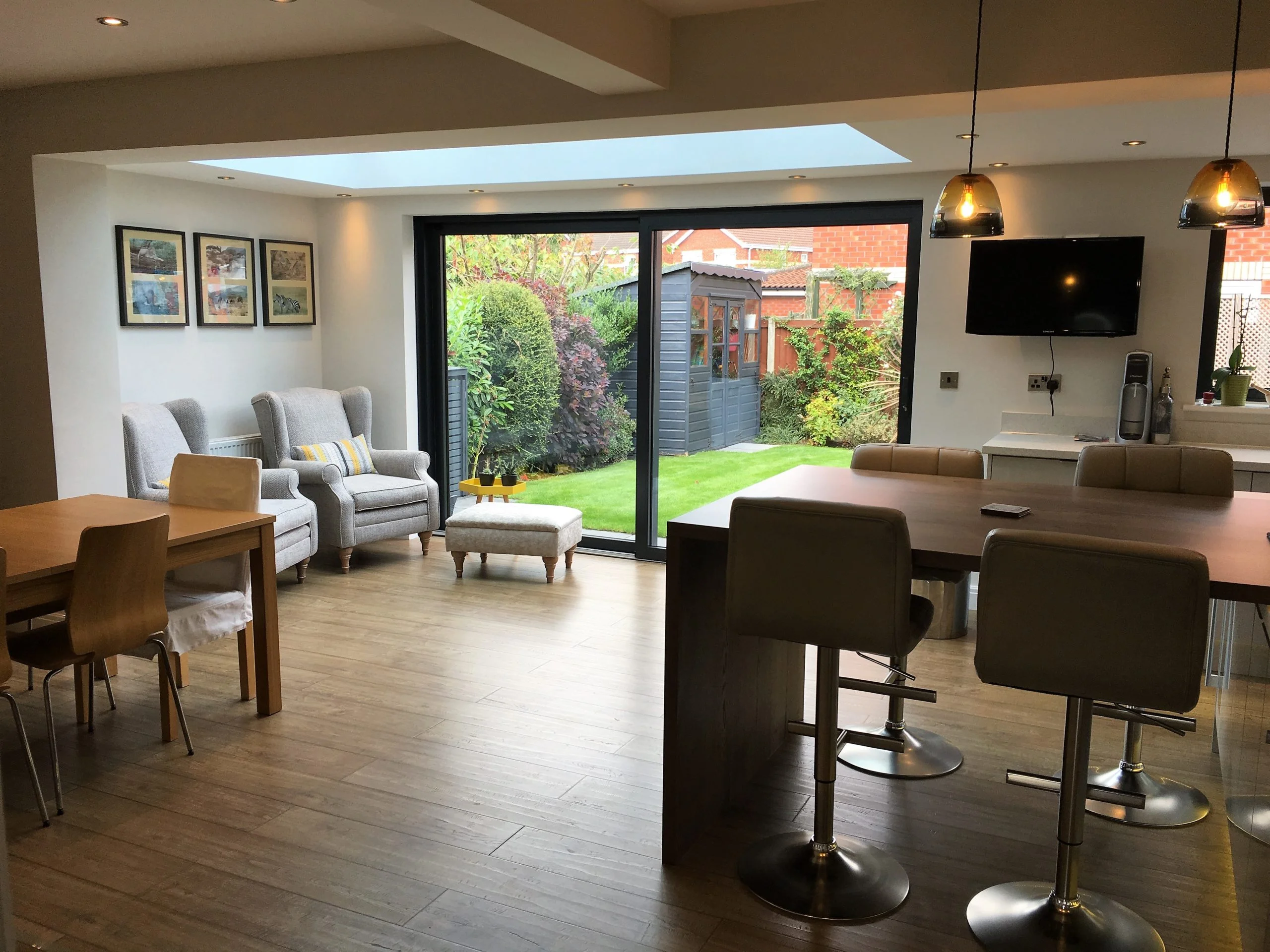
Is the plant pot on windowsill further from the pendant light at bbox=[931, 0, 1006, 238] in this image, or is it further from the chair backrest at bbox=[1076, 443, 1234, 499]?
the pendant light at bbox=[931, 0, 1006, 238]

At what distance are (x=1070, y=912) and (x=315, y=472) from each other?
4.79m

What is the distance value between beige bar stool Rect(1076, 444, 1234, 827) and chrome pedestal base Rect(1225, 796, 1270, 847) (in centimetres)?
39

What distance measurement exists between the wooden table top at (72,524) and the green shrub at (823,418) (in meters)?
3.42

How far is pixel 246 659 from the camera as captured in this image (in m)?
4.14

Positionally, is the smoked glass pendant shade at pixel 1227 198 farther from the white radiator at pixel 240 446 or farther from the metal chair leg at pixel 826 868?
the white radiator at pixel 240 446

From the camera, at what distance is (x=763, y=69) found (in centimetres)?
352

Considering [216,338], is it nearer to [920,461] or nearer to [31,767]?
[31,767]

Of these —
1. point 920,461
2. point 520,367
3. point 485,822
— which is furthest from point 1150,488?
point 520,367

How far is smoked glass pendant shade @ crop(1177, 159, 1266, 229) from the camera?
2730mm

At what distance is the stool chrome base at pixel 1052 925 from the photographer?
2516mm

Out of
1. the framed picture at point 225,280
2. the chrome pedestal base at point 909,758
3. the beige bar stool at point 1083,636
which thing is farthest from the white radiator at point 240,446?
the beige bar stool at point 1083,636

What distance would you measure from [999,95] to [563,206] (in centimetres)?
369

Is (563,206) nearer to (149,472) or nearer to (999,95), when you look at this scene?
(149,472)

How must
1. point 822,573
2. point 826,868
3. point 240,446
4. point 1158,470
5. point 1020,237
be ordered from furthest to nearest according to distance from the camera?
point 240,446 < point 1020,237 < point 1158,470 < point 826,868 < point 822,573
